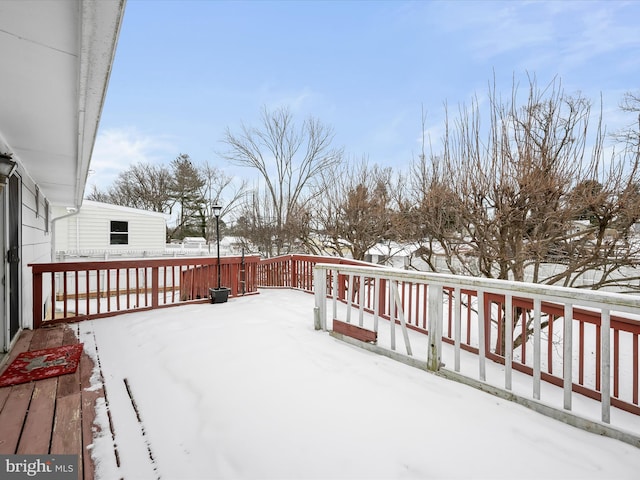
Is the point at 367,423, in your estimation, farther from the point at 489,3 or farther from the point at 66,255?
the point at 66,255

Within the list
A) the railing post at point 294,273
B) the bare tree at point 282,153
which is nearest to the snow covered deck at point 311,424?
the railing post at point 294,273

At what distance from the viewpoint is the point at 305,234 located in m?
11.1

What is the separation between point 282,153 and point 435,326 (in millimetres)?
15018

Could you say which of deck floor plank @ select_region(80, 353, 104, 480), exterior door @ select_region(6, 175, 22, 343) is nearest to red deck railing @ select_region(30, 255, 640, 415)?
exterior door @ select_region(6, 175, 22, 343)

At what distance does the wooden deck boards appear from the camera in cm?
176

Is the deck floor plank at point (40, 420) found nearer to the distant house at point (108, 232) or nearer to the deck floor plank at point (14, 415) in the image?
the deck floor plank at point (14, 415)

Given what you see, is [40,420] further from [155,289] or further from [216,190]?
[216,190]

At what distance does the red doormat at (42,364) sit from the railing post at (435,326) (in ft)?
10.3

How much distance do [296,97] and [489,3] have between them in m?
10.4

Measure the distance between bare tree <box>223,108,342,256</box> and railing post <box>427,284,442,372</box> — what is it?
1304cm

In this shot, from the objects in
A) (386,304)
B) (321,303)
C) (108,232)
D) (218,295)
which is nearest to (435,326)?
(321,303)

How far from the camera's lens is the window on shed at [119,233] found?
44.2 ft

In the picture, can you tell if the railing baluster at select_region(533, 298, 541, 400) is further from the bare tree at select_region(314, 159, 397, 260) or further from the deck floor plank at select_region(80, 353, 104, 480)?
the bare tree at select_region(314, 159, 397, 260)

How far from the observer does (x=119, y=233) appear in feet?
44.7
